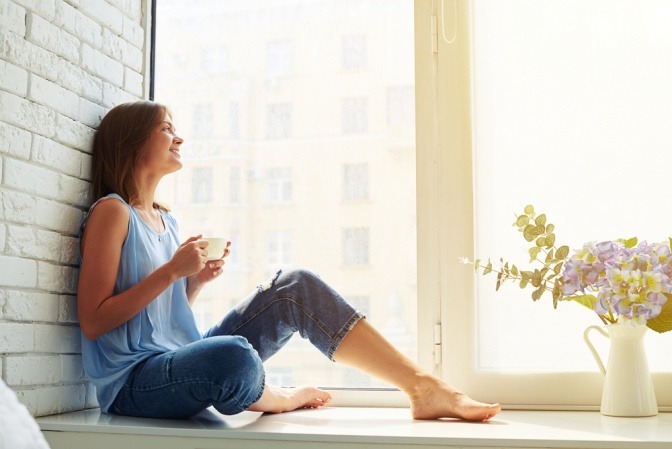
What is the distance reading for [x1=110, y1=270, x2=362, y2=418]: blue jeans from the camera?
169cm

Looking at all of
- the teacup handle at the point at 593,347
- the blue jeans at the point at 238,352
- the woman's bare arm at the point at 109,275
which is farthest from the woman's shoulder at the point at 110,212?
the teacup handle at the point at 593,347

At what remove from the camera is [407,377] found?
1.89 metres

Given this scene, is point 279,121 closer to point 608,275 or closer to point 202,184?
point 202,184

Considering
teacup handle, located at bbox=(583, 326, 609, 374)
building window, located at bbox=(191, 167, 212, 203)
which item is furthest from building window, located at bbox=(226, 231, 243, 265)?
teacup handle, located at bbox=(583, 326, 609, 374)

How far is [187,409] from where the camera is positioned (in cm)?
177

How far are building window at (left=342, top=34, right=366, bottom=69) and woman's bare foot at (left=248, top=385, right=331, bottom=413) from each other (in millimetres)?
881

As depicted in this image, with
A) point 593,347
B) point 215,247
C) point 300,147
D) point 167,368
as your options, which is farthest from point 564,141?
point 167,368

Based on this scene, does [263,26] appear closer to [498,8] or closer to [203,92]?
[203,92]

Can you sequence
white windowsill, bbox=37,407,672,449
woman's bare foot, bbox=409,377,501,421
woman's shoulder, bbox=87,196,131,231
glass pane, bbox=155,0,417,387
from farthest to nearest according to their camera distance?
1. glass pane, bbox=155,0,417,387
2. woman's shoulder, bbox=87,196,131,231
3. woman's bare foot, bbox=409,377,501,421
4. white windowsill, bbox=37,407,672,449

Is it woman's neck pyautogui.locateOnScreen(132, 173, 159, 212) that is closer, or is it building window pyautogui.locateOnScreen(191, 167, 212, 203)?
woman's neck pyautogui.locateOnScreen(132, 173, 159, 212)

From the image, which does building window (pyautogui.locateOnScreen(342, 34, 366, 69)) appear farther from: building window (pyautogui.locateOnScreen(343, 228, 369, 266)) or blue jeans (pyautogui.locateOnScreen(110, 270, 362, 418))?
blue jeans (pyautogui.locateOnScreen(110, 270, 362, 418))

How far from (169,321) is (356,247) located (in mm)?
536

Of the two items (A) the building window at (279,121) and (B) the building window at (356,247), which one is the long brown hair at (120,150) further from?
(B) the building window at (356,247)

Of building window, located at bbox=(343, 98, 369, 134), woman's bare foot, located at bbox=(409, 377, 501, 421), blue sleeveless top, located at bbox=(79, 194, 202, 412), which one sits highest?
building window, located at bbox=(343, 98, 369, 134)
